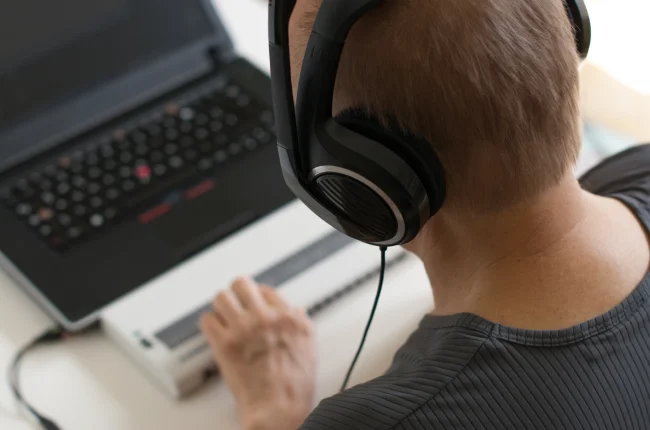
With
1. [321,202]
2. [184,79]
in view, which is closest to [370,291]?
[321,202]

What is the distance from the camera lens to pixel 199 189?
2.92 ft

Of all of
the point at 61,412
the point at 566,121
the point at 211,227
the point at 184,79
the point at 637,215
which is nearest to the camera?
the point at 566,121

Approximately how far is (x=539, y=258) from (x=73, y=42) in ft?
2.20

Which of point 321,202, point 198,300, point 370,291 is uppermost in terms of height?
point 321,202

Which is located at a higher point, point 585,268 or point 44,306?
point 44,306

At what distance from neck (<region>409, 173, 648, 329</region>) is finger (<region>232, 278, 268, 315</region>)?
255 mm

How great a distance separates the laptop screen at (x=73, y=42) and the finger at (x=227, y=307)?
37 centimetres

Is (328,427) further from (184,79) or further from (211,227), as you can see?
(184,79)

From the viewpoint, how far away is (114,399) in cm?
74

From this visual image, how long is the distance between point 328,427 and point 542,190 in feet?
0.84

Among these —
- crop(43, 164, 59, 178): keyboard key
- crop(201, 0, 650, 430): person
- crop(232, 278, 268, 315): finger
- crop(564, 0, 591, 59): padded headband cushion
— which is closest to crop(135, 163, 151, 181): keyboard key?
crop(43, 164, 59, 178): keyboard key

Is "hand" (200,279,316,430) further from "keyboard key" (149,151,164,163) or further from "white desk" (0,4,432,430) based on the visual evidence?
"keyboard key" (149,151,164,163)

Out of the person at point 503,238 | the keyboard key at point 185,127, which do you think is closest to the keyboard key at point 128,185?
the keyboard key at point 185,127

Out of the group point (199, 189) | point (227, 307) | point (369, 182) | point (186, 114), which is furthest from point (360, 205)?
point (186, 114)
